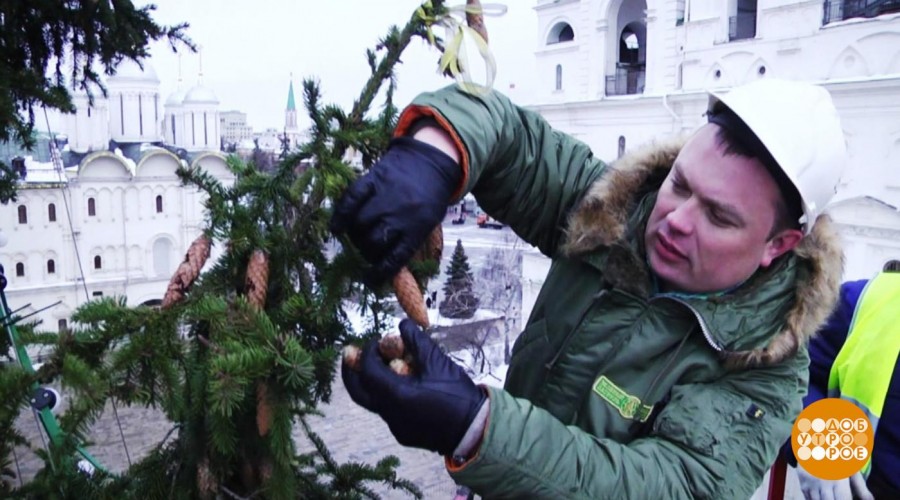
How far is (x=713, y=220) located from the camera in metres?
1.38

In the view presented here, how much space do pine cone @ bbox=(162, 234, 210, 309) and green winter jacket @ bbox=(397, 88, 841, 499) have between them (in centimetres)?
53

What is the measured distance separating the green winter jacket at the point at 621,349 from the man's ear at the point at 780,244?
0.09 ft

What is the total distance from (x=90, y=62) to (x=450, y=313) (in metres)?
14.3

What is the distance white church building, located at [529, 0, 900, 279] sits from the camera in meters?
10.8

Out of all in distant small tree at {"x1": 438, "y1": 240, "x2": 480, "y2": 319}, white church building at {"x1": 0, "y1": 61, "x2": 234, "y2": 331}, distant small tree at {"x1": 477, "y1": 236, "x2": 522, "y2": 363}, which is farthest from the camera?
white church building at {"x1": 0, "y1": 61, "x2": 234, "y2": 331}

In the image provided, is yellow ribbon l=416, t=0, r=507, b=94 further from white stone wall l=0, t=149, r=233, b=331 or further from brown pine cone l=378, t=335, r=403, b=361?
white stone wall l=0, t=149, r=233, b=331

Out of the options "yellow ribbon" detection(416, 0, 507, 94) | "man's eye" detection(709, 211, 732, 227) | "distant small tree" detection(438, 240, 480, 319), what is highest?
"yellow ribbon" detection(416, 0, 507, 94)

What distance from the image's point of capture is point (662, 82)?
14.9 meters

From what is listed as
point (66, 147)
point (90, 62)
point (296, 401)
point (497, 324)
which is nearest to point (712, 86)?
point (497, 324)

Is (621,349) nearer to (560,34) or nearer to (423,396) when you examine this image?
(423,396)

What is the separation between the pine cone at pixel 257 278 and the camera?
58.6 inches

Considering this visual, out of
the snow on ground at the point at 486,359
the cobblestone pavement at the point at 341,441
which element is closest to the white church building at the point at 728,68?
the snow on ground at the point at 486,359

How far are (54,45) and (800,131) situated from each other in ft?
10.0

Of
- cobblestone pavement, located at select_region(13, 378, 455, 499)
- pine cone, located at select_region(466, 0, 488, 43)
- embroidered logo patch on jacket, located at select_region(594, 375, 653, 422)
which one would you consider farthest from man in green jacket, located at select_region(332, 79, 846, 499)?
cobblestone pavement, located at select_region(13, 378, 455, 499)
